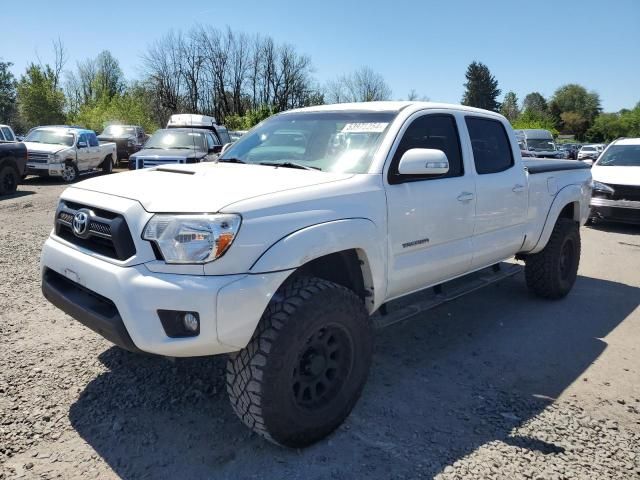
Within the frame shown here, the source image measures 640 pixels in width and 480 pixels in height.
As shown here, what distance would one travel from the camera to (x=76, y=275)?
111 inches

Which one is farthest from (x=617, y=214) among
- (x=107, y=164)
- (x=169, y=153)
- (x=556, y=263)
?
(x=107, y=164)


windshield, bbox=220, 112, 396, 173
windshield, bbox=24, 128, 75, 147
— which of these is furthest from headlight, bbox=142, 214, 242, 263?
windshield, bbox=24, 128, 75, 147

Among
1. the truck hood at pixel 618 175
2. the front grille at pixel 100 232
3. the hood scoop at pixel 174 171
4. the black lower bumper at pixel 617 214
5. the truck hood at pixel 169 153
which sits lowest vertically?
the black lower bumper at pixel 617 214

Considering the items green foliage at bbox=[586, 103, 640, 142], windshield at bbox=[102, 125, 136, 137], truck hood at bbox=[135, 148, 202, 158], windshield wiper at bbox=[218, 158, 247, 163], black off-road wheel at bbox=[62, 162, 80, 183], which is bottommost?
black off-road wheel at bbox=[62, 162, 80, 183]

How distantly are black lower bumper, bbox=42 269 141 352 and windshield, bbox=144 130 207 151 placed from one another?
32.0 ft

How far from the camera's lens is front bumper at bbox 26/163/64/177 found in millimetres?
15086

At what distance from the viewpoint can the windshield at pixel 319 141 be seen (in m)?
3.39

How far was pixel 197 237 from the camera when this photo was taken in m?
2.46

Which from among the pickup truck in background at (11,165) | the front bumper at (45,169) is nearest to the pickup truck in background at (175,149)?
the pickup truck in background at (11,165)

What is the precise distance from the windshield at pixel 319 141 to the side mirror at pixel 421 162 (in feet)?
0.77

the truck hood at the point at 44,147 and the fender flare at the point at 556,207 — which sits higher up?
the truck hood at the point at 44,147

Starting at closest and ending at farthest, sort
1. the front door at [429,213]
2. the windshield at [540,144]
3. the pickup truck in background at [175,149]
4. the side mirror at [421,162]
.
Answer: the side mirror at [421,162], the front door at [429,213], the pickup truck in background at [175,149], the windshield at [540,144]

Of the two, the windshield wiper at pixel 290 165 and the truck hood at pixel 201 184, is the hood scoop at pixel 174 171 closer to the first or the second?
the truck hood at pixel 201 184

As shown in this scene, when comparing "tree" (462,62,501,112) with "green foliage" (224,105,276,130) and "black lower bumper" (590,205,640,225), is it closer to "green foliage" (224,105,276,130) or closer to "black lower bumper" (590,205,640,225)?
"green foliage" (224,105,276,130)
